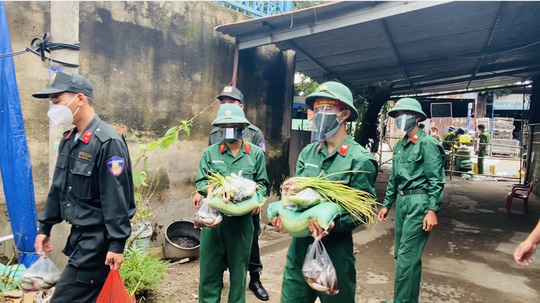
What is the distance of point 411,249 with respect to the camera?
324 cm

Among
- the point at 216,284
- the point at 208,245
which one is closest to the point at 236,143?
the point at 208,245

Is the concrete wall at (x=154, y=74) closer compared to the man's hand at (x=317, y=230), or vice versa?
the man's hand at (x=317, y=230)

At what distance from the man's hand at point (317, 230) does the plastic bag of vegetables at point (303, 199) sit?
0.35 ft

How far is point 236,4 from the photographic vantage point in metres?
5.64

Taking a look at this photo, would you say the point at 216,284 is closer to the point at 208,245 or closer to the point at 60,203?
the point at 208,245

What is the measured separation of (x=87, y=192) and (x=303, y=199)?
52.7 inches

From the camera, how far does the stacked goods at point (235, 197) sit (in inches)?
100

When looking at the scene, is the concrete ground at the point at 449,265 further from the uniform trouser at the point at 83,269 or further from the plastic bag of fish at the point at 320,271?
the uniform trouser at the point at 83,269

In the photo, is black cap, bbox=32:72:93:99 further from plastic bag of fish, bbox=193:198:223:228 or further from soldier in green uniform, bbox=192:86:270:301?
soldier in green uniform, bbox=192:86:270:301

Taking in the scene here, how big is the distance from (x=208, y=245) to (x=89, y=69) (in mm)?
2774

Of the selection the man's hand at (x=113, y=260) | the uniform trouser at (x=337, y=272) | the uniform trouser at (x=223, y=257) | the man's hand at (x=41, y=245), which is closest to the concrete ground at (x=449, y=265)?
the uniform trouser at (x=337, y=272)

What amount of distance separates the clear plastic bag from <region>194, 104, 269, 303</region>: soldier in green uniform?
0.23 meters

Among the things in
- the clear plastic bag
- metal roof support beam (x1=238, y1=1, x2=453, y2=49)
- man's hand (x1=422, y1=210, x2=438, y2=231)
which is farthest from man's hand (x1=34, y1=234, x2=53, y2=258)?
metal roof support beam (x1=238, y1=1, x2=453, y2=49)

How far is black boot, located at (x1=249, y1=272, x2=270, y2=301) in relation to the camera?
11.8 ft
